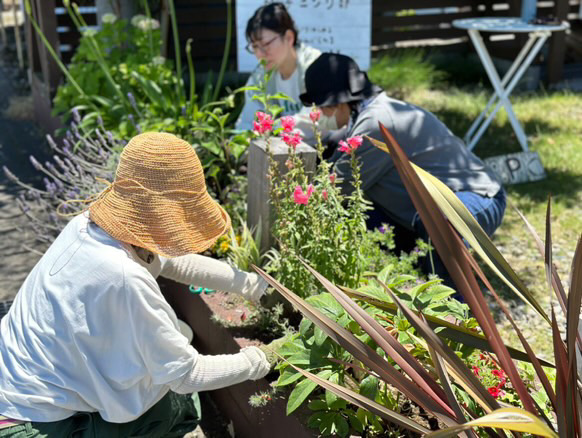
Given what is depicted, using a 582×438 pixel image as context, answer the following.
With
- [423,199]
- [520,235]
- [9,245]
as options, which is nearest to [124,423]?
[423,199]

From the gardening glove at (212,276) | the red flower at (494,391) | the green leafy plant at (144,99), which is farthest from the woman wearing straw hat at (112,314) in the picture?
the green leafy plant at (144,99)

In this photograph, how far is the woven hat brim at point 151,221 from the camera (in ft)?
6.86

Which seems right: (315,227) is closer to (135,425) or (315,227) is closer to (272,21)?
(135,425)

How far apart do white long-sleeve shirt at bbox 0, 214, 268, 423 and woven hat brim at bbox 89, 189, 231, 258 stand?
0.06 m

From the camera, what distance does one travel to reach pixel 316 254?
2.66m

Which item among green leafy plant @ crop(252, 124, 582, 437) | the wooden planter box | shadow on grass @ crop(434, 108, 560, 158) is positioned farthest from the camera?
shadow on grass @ crop(434, 108, 560, 158)

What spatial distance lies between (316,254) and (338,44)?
3295 millimetres

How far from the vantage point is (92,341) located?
2090 millimetres

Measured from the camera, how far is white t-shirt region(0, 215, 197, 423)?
207 centimetres

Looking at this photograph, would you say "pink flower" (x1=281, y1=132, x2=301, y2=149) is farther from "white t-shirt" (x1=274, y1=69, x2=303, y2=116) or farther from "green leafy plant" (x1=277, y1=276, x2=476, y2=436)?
"white t-shirt" (x1=274, y1=69, x2=303, y2=116)

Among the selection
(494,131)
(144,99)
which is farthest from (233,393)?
(494,131)

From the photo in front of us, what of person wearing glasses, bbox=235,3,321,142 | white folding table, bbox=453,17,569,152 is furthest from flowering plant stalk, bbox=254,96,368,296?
white folding table, bbox=453,17,569,152

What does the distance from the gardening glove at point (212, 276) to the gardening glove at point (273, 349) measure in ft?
0.88

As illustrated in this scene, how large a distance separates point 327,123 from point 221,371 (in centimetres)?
170
